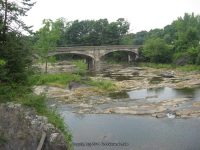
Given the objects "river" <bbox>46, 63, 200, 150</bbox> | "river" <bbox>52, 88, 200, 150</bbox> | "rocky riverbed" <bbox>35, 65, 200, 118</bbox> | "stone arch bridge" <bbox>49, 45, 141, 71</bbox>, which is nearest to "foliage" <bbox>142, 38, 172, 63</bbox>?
"stone arch bridge" <bbox>49, 45, 141, 71</bbox>

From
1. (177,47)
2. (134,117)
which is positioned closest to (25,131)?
(134,117)

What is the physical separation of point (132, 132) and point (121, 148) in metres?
3.79

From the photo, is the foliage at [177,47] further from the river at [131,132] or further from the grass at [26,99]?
the grass at [26,99]

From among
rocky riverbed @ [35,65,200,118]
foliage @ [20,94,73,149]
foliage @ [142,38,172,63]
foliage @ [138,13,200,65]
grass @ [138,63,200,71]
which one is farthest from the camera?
foliage @ [142,38,172,63]

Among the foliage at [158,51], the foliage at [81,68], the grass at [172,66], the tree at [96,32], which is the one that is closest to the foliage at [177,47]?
the foliage at [158,51]

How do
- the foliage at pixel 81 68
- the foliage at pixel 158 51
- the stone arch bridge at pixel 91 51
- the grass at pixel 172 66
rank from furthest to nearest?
the foliage at pixel 158 51 → the stone arch bridge at pixel 91 51 → the foliage at pixel 81 68 → the grass at pixel 172 66

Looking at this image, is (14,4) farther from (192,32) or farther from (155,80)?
(192,32)

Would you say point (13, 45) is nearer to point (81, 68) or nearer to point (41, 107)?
point (41, 107)

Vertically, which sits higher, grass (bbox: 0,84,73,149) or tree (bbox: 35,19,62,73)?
tree (bbox: 35,19,62,73)

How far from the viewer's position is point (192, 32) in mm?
86750

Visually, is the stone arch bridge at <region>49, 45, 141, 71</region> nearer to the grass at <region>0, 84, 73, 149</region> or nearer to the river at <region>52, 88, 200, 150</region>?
the river at <region>52, 88, 200, 150</region>

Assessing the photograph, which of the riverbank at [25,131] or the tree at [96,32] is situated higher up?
the tree at [96,32]

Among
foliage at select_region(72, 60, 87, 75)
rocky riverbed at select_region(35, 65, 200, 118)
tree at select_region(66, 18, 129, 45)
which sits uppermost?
tree at select_region(66, 18, 129, 45)

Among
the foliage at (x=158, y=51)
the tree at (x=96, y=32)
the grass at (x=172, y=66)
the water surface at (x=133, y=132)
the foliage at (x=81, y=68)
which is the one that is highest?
the tree at (x=96, y=32)
